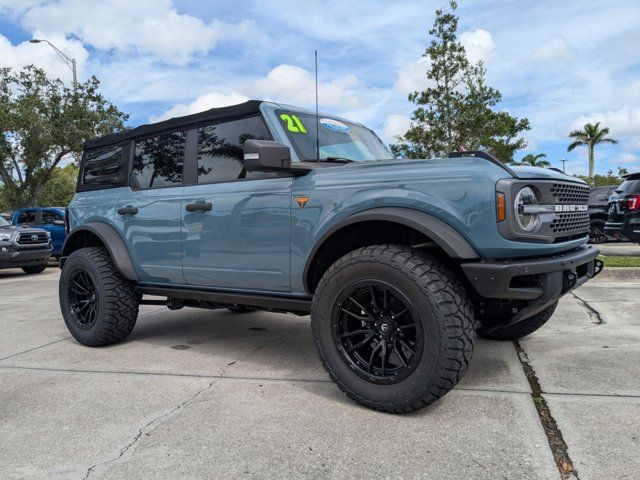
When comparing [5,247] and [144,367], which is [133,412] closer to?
[144,367]

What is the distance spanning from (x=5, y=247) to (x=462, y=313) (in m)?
11.9

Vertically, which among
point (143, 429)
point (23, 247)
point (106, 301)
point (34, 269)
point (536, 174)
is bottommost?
point (34, 269)

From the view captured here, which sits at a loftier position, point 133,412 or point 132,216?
point 132,216

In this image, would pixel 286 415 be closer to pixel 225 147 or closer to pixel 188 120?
pixel 225 147

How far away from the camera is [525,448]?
8.15 ft

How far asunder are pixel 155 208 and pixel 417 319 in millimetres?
2462

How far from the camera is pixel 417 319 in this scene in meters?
2.84

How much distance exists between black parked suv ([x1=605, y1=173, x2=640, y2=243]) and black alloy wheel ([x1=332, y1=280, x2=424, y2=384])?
8.44 m

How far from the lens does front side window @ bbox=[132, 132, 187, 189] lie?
4.34m

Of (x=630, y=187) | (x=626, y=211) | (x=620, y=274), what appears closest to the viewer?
(x=620, y=274)

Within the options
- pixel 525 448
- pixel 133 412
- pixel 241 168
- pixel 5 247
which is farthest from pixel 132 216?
pixel 5 247

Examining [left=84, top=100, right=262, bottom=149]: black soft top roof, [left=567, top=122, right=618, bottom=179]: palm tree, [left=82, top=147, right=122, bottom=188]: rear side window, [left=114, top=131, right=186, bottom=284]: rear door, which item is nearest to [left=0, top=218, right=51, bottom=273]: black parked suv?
[left=82, top=147, right=122, bottom=188]: rear side window

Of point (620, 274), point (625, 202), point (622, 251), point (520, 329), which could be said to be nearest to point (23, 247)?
point (520, 329)

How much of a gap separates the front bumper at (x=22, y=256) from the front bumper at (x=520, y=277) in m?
11.8
